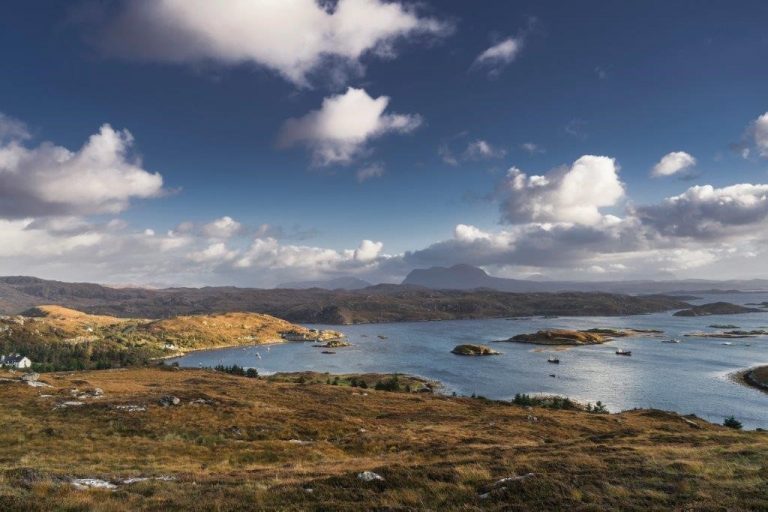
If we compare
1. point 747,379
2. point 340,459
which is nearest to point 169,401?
point 340,459

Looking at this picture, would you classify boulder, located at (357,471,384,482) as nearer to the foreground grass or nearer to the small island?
the foreground grass

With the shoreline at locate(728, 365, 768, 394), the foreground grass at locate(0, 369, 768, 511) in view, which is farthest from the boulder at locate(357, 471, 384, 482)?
the shoreline at locate(728, 365, 768, 394)

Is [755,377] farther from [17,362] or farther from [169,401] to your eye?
[17,362]

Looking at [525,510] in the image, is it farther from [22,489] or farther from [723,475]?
[22,489]

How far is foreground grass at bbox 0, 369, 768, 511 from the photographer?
1759cm

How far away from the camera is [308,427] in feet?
182

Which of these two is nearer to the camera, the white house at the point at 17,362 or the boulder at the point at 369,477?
the boulder at the point at 369,477

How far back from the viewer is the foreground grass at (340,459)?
57.7 feet

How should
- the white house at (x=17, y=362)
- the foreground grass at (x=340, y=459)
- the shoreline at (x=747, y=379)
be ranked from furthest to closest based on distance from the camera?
the white house at (x=17, y=362)
the shoreline at (x=747, y=379)
the foreground grass at (x=340, y=459)

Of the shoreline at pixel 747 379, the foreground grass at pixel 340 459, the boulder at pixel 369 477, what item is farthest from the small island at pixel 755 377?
the boulder at pixel 369 477

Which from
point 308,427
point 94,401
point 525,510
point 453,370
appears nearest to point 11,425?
point 94,401

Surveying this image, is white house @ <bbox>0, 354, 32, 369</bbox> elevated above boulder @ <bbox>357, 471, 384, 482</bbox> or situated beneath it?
situated beneath

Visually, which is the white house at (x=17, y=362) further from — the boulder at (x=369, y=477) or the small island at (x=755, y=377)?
the small island at (x=755, y=377)

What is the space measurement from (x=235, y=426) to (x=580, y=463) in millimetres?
40801
